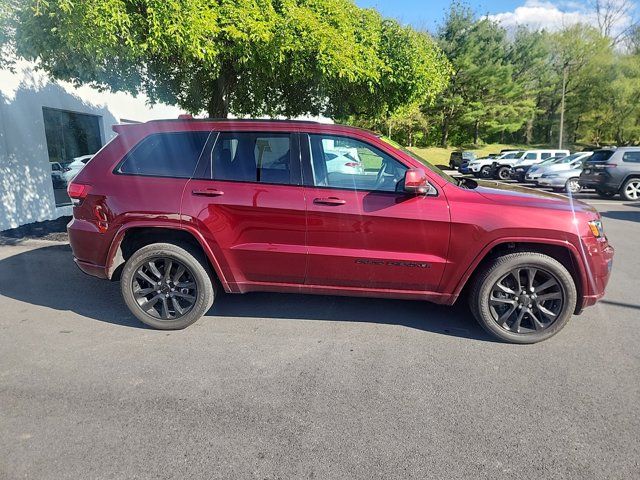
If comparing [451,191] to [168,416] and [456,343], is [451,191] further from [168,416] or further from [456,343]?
[168,416]

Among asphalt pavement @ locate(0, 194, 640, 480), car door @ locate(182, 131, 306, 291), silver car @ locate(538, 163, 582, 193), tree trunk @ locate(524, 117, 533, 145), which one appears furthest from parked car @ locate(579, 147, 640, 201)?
tree trunk @ locate(524, 117, 533, 145)

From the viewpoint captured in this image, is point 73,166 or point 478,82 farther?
point 478,82

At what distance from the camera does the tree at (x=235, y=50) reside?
4965 millimetres

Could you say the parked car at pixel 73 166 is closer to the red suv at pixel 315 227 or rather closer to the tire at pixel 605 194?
the red suv at pixel 315 227

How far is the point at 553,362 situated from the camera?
3.25m

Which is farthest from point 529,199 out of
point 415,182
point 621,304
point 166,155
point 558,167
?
point 558,167

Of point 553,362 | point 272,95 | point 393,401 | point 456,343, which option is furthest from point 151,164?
point 272,95

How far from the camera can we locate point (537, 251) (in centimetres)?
350

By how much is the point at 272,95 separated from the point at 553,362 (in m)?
7.78

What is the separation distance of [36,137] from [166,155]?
21.1 feet

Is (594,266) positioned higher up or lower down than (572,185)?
higher up

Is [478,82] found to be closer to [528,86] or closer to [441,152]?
[441,152]

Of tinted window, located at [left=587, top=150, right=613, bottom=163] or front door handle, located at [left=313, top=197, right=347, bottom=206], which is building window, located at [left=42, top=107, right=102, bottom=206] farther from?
tinted window, located at [left=587, top=150, right=613, bottom=163]

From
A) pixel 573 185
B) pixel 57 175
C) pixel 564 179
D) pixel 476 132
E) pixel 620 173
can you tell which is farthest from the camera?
pixel 476 132
